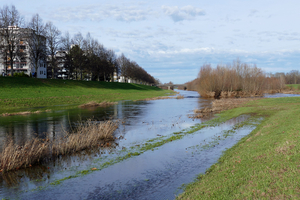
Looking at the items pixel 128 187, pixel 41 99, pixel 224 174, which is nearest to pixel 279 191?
pixel 224 174

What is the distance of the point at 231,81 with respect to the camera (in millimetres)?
66000

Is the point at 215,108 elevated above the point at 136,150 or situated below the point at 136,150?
above

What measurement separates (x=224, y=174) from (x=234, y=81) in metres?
62.1

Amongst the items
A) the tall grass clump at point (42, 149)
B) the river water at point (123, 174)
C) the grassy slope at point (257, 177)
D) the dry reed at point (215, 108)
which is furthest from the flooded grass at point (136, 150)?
the dry reed at point (215, 108)

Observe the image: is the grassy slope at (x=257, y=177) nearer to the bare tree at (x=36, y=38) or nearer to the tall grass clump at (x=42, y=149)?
the tall grass clump at (x=42, y=149)

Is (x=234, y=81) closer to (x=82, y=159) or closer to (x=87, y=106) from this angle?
(x=87, y=106)

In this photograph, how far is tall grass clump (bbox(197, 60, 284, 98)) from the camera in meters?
62.0

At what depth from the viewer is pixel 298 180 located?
645 cm

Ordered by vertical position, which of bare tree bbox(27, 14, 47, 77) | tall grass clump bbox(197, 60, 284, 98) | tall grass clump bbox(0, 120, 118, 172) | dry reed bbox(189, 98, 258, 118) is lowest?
tall grass clump bbox(0, 120, 118, 172)

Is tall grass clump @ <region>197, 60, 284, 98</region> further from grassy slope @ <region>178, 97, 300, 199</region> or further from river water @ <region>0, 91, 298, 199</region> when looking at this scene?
grassy slope @ <region>178, 97, 300, 199</region>

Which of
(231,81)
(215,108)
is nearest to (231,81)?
(231,81)

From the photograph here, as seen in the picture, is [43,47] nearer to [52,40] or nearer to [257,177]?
[52,40]

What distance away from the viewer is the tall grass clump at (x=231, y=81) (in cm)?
6203

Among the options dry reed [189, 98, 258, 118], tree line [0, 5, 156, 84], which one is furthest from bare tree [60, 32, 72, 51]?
dry reed [189, 98, 258, 118]
